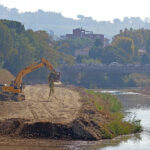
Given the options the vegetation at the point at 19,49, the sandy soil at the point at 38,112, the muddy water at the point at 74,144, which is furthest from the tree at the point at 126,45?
the muddy water at the point at 74,144

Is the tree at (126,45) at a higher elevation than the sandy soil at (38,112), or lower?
higher

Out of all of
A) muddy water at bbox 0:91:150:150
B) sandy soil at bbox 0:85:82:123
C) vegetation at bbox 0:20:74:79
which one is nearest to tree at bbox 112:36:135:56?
vegetation at bbox 0:20:74:79

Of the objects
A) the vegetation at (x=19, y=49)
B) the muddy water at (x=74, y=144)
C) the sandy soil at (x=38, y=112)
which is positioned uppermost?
the vegetation at (x=19, y=49)

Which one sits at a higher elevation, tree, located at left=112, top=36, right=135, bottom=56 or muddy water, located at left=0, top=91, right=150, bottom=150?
tree, located at left=112, top=36, right=135, bottom=56

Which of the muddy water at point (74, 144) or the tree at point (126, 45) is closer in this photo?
the muddy water at point (74, 144)

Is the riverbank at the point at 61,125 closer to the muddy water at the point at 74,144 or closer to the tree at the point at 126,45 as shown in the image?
the muddy water at the point at 74,144

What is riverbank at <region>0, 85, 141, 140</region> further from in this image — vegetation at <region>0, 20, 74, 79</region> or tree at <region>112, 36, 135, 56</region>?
tree at <region>112, 36, 135, 56</region>

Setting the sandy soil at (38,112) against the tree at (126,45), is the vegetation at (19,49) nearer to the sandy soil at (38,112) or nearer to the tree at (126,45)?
the tree at (126,45)

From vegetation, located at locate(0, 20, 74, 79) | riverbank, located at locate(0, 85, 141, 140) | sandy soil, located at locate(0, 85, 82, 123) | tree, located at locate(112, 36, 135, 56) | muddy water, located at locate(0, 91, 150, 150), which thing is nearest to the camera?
muddy water, located at locate(0, 91, 150, 150)

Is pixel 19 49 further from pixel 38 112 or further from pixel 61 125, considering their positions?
pixel 61 125

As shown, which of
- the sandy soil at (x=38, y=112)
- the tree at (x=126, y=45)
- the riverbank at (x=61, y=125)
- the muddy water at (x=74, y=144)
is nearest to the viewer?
the muddy water at (x=74, y=144)

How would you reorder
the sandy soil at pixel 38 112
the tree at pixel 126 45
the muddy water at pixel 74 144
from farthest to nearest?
the tree at pixel 126 45
the sandy soil at pixel 38 112
the muddy water at pixel 74 144

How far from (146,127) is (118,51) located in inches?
5028

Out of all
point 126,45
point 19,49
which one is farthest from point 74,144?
point 126,45
